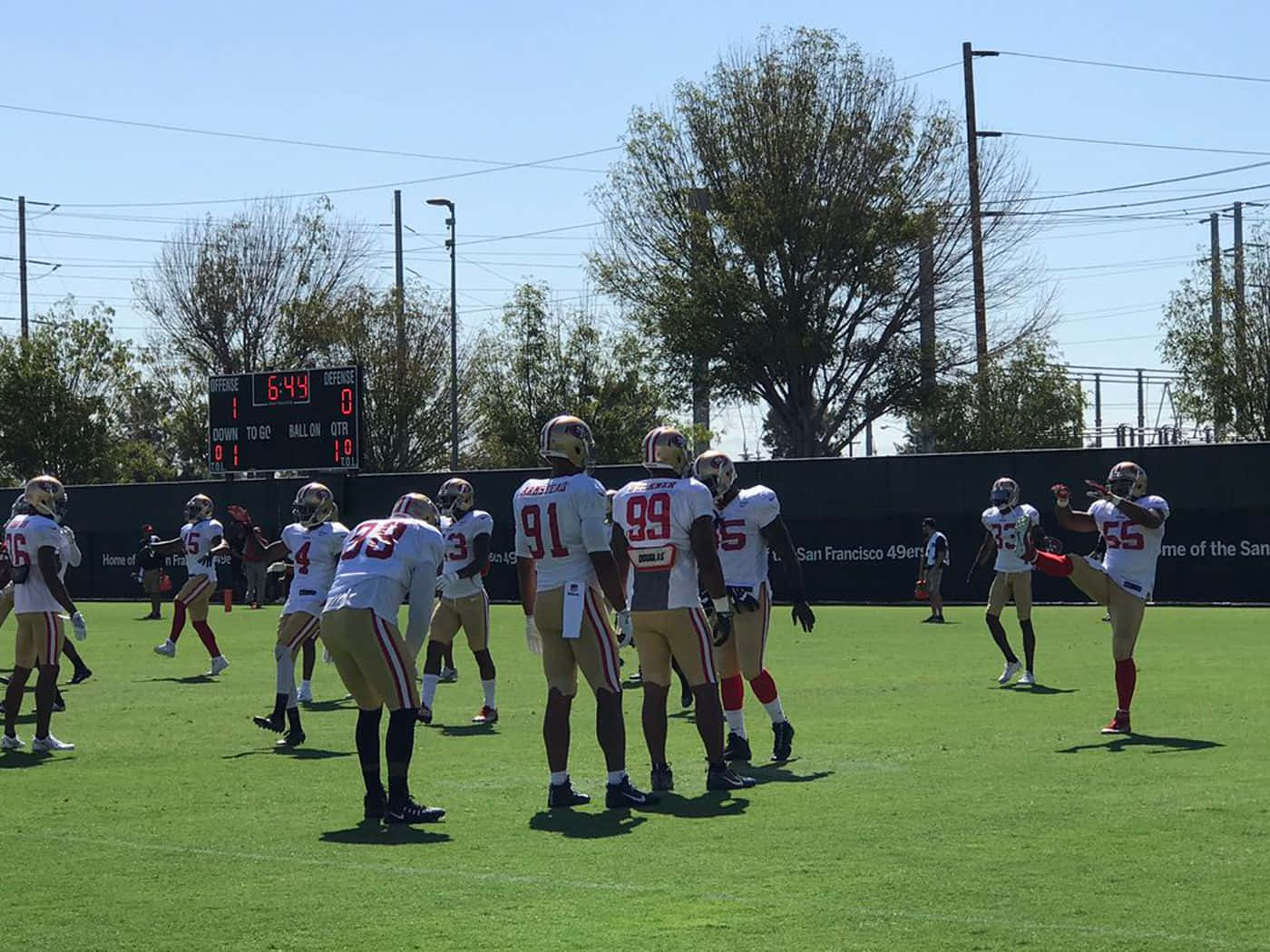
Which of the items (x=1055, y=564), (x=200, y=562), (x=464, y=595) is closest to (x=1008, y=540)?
(x=1055, y=564)

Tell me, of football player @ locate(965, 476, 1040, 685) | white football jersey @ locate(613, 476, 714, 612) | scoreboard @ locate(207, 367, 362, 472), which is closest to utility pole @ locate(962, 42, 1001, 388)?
scoreboard @ locate(207, 367, 362, 472)

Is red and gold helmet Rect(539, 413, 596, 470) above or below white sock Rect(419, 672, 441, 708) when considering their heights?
above

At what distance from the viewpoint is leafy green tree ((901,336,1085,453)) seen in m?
52.4

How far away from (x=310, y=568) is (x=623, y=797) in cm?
581

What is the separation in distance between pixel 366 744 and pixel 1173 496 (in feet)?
87.8

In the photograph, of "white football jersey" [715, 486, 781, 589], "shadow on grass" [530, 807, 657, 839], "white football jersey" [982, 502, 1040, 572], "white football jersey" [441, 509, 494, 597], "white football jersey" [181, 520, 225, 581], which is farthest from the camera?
"white football jersey" [181, 520, 225, 581]

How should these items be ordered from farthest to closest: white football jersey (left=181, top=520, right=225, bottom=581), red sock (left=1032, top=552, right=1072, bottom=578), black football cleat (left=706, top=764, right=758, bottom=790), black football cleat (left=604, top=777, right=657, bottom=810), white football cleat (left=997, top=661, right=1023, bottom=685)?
white football jersey (left=181, top=520, right=225, bottom=581), white football cleat (left=997, top=661, right=1023, bottom=685), red sock (left=1032, top=552, right=1072, bottom=578), black football cleat (left=706, top=764, right=758, bottom=790), black football cleat (left=604, top=777, right=657, bottom=810)

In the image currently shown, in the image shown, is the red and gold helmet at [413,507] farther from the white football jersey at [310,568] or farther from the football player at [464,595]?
the football player at [464,595]

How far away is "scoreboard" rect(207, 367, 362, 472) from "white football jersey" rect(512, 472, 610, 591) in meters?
28.4

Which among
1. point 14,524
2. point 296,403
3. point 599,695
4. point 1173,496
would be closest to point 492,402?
point 296,403

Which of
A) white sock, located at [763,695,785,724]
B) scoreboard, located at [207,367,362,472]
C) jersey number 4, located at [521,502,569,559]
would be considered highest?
scoreboard, located at [207,367,362,472]

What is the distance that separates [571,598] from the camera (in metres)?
11.1

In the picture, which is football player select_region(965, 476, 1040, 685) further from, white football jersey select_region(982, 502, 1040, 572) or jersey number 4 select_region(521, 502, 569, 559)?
jersey number 4 select_region(521, 502, 569, 559)

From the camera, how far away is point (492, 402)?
62.4 meters
